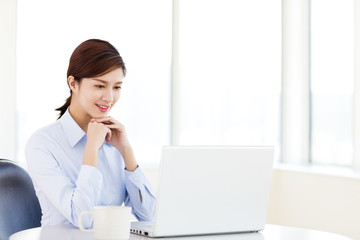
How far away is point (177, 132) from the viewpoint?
15.4 feet

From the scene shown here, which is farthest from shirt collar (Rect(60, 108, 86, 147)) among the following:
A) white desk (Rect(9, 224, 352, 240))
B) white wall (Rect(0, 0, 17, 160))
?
white wall (Rect(0, 0, 17, 160))

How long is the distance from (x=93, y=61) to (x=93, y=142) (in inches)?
12.9

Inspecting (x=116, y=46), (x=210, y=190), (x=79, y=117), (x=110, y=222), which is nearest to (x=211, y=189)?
(x=210, y=190)

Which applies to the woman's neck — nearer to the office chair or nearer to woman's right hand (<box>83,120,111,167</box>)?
woman's right hand (<box>83,120,111,167</box>)

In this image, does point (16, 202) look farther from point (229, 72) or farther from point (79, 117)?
point (229, 72)

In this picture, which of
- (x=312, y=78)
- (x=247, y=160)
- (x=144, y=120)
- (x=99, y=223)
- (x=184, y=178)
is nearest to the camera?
(x=99, y=223)

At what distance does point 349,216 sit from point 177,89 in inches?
71.5

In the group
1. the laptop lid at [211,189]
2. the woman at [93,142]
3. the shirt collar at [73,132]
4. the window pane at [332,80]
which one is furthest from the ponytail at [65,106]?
the window pane at [332,80]

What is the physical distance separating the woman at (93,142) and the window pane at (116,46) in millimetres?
2119

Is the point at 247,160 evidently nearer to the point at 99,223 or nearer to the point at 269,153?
the point at 269,153

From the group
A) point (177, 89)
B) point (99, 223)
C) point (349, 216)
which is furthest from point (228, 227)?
point (177, 89)

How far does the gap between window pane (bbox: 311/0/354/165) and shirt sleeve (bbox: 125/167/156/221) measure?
7.40 feet

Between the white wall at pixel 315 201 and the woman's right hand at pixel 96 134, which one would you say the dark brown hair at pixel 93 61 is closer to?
the woman's right hand at pixel 96 134

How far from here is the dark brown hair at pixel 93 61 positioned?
209 cm
